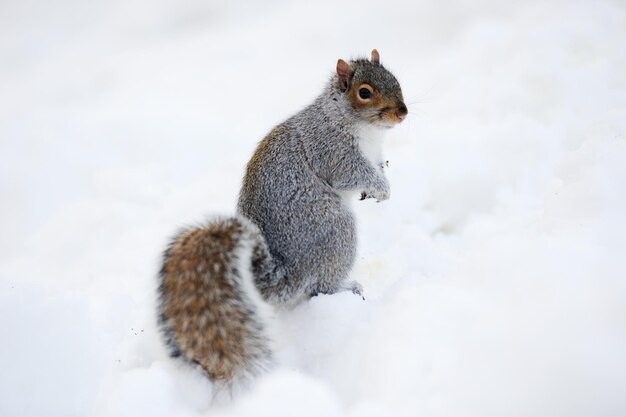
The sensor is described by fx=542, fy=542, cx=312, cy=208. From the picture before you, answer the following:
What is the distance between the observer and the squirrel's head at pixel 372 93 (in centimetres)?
212

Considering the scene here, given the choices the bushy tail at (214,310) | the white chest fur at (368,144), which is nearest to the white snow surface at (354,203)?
the bushy tail at (214,310)

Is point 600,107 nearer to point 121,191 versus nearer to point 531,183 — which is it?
point 531,183

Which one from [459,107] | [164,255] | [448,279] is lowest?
[459,107]

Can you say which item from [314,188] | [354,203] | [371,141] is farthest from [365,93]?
[354,203]

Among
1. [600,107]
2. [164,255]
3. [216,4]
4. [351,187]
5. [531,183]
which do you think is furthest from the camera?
[216,4]

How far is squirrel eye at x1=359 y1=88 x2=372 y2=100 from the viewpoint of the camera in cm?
213

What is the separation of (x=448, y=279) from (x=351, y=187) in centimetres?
55

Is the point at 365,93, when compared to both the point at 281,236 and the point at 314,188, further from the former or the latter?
the point at 281,236

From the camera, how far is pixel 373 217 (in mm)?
2740

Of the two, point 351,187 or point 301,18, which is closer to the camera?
point 351,187

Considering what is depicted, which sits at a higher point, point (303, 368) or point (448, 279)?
point (448, 279)

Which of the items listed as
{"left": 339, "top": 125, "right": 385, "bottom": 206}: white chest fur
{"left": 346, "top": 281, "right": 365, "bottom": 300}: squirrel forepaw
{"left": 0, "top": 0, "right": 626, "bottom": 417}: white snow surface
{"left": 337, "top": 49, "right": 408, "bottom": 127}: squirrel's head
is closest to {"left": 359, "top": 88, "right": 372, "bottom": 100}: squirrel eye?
{"left": 337, "top": 49, "right": 408, "bottom": 127}: squirrel's head

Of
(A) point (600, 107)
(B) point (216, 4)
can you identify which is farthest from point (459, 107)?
(B) point (216, 4)

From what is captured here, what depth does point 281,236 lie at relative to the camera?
6.30ft
